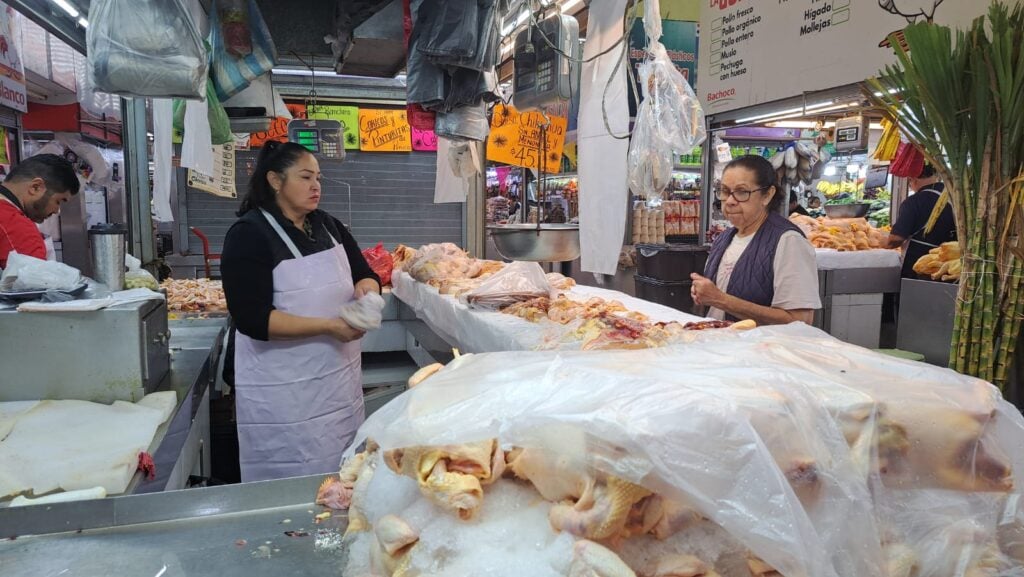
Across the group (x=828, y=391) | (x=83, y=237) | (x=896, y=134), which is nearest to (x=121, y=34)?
(x=828, y=391)

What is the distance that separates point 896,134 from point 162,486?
502 cm

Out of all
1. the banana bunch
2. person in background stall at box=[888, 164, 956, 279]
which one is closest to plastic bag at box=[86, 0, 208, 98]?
the banana bunch

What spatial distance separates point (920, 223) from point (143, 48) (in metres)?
5.79

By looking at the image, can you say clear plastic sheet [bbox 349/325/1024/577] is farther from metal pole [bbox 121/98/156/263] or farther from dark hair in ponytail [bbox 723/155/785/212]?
metal pole [bbox 121/98/156/263]

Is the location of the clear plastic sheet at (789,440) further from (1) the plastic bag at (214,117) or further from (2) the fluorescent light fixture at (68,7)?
(2) the fluorescent light fixture at (68,7)

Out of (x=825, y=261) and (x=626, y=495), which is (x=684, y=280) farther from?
(x=626, y=495)

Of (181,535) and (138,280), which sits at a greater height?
(138,280)

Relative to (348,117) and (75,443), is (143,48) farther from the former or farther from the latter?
(348,117)

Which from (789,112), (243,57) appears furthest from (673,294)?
(243,57)

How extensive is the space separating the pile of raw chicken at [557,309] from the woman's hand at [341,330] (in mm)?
595

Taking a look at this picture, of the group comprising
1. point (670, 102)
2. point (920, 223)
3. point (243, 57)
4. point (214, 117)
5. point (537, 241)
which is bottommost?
point (537, 241)

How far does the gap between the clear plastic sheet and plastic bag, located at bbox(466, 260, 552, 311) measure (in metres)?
2.11

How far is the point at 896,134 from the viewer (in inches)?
189

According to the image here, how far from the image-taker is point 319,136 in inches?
226
